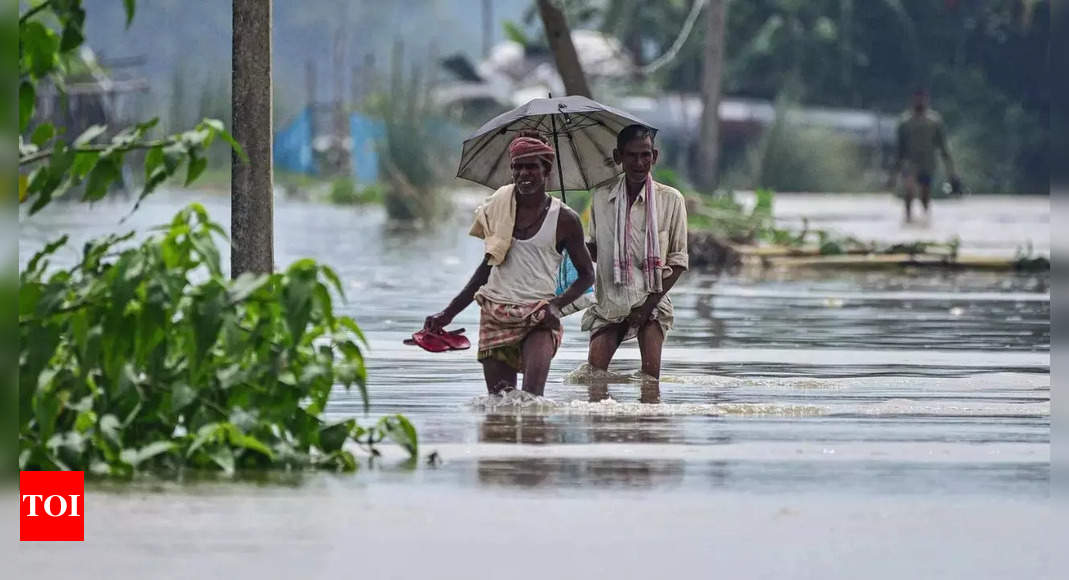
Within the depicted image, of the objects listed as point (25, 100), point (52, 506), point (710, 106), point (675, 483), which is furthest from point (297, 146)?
point (52, 506)

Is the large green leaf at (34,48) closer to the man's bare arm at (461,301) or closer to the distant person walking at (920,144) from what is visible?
the man's bare arm at (461,301)

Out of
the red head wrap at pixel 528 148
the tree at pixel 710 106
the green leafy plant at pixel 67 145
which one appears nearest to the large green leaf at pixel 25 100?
the green leafy plant at pixel 67 145

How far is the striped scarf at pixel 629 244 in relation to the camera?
11.7 m

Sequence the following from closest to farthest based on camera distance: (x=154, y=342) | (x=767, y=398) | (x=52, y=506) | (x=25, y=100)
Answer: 1. (x=52, y=506)
2. (x=154, y=342)
3. (x=25, y=100)
4. (x=767, y=398)

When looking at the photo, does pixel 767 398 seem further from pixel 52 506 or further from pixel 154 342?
pixel 52 506

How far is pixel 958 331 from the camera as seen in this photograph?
643 inches

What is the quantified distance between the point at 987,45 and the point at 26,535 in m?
63.3

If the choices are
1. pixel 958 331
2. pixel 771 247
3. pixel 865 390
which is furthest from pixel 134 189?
pixel 865 390

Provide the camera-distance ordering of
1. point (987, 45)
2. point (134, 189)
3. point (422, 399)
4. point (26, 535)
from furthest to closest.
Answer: point (987, 45), point (134, 189), point (422, 399), point (26, 535)

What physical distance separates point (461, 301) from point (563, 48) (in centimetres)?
1209

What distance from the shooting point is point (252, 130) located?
11359 millimetres

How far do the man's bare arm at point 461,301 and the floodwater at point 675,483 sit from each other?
439 mm

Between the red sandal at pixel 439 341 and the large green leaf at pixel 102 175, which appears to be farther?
the red sandal at pixel 439 341

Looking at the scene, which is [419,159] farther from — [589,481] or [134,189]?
[589,481]
